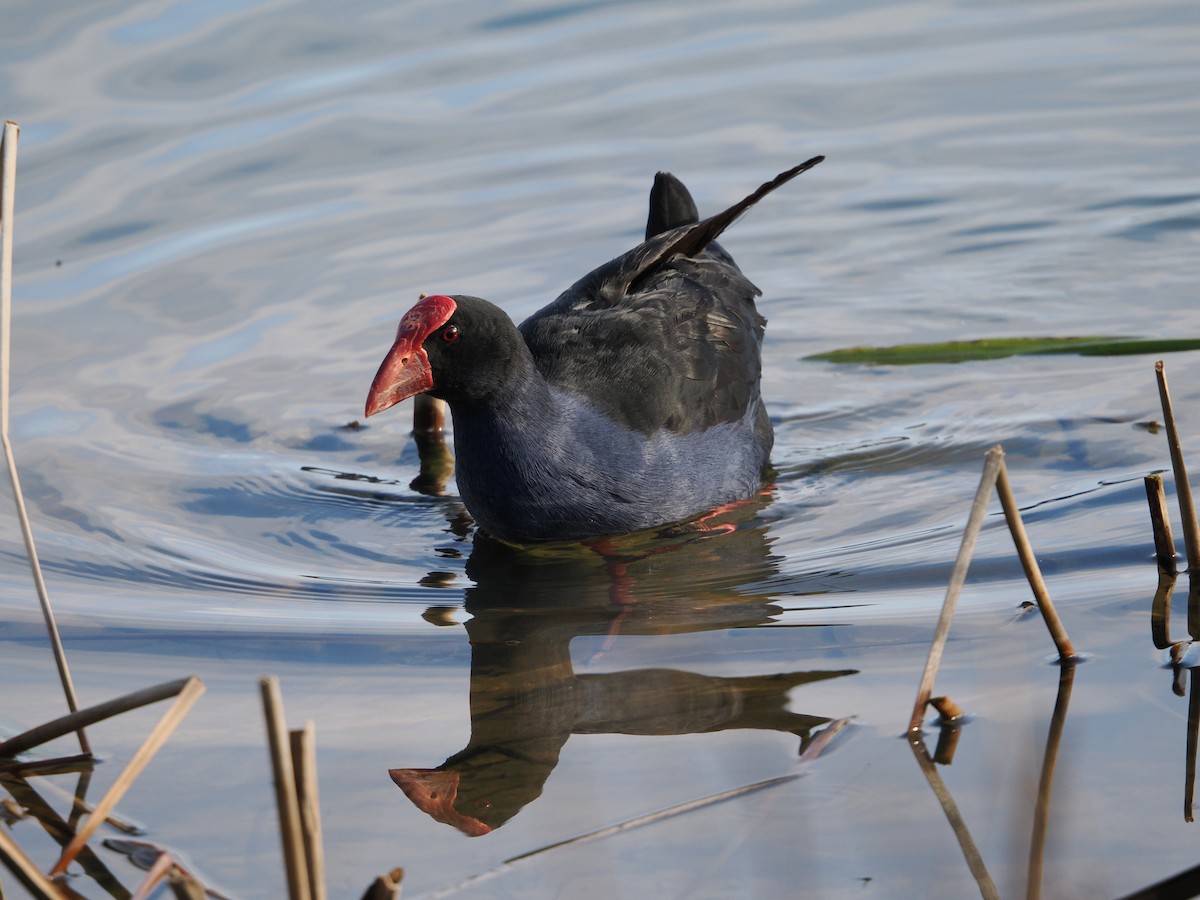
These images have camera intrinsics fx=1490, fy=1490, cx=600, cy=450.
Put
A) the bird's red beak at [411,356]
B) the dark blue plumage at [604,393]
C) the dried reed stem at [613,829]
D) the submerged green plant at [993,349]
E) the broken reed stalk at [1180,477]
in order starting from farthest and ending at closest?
the submerged green plant at [993,349] → the dark blue plumage at [604,393] → the bird's red beak at [411,356] → the broken reed stalk at [1180,477] → the dried reed stem at [613,829]

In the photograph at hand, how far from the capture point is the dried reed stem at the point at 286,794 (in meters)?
2.01

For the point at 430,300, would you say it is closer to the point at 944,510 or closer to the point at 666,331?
the point at 666,331

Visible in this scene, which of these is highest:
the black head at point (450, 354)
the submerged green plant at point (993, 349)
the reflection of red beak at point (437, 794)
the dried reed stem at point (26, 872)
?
the black head at point (450, 354)

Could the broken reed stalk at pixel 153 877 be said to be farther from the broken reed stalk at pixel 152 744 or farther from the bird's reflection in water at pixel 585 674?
the bird's reflection in water at pixel 585 674

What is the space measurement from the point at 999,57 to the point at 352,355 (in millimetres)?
4526

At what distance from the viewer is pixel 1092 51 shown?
28.4 feet

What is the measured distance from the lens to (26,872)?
232 cm

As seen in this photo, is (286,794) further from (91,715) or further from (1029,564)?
(1029,564)

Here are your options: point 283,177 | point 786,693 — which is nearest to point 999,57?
point 283,177

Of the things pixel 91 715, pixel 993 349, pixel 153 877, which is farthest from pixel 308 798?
pixel 993 349

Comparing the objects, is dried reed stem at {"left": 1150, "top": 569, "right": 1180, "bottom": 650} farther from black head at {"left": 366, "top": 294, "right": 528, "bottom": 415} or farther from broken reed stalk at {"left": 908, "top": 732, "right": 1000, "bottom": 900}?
black head at {"left": 366, "top": 294, "right": 528, "bottom": 415}

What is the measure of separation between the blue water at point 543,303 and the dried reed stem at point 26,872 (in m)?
0.47

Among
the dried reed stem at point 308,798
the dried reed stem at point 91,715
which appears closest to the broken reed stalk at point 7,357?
the dried reed stem at point 91,715

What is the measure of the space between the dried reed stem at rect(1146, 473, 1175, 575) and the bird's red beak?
2017mm
